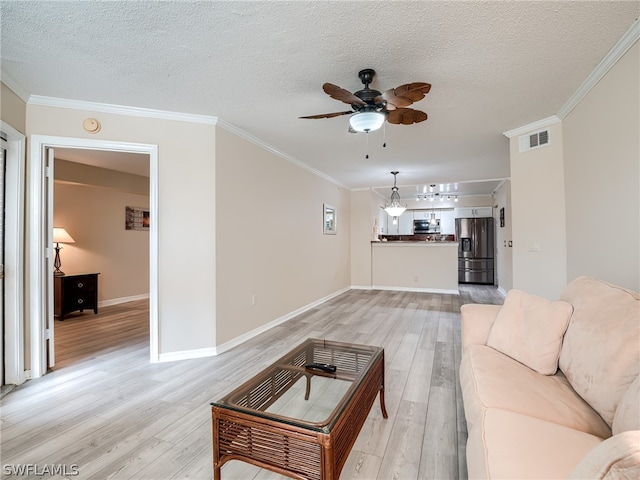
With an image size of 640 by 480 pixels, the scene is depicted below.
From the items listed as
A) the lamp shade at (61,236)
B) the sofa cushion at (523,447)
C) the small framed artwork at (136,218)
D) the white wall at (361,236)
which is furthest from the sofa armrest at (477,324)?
the small framed artwork at (136,218)

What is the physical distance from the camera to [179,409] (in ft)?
6.90

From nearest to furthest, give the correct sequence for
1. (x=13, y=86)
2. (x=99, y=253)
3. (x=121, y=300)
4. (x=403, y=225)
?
(x=13, y=86) < (x=99, y=253) < (x=121, y=300) < (x=403, y=225)

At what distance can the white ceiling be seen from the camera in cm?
165

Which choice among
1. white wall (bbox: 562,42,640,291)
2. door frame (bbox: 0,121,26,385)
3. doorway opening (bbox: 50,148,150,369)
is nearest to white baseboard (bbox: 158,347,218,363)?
doorway opening (bbox: 50,148,150,369)

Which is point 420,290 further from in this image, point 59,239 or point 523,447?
point 59,239

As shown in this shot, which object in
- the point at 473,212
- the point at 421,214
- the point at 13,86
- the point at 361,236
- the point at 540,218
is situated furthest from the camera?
the point at 421,214

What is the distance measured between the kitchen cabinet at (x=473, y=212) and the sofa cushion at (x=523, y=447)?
8.08 metres

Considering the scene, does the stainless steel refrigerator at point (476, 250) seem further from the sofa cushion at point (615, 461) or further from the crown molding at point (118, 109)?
the sofa cushion at point (615, 461)

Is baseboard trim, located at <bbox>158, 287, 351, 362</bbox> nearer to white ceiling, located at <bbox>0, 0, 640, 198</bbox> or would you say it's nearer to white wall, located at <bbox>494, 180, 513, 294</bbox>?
→ white ceiling, located at <bbox>0, 0, 640, 198</bbox>

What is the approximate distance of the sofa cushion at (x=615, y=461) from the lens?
591mm

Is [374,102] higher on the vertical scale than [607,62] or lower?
lower

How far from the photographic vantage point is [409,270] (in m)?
7.04

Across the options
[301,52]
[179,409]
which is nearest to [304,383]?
[179,409]

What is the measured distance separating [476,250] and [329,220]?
4.40 m
